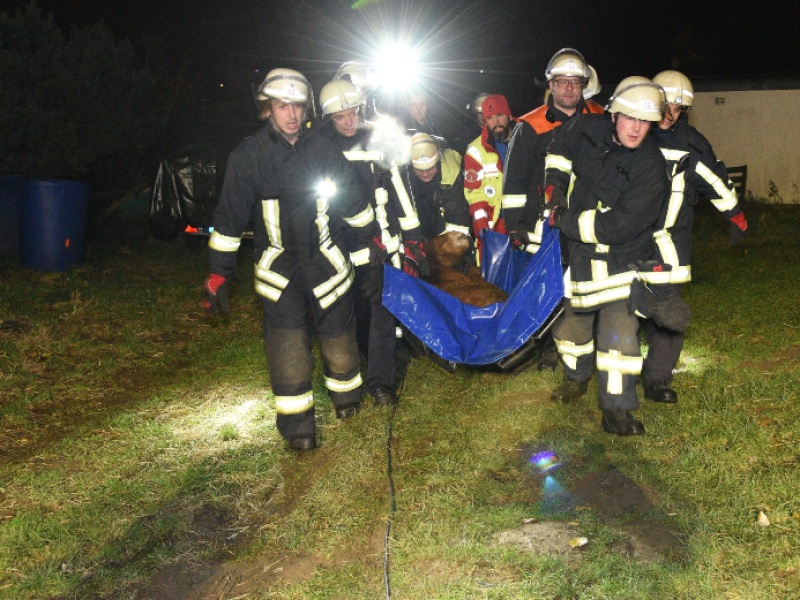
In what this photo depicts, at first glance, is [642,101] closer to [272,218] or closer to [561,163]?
[561,163]

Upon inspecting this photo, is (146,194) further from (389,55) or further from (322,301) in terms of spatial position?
(322,301)

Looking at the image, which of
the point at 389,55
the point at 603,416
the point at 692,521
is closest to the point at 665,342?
the point at 603,416

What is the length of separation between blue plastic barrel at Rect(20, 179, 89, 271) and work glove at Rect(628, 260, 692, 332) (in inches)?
306

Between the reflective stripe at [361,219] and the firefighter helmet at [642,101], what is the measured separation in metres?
1.63

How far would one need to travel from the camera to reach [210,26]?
1867 centimetres

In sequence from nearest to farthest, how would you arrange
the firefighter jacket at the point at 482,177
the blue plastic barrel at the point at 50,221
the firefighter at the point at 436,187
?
the firefighter at the point at 436,187, the firefighter jacket at the point at 482,177, the blue plastic barrel at the point at 50,221

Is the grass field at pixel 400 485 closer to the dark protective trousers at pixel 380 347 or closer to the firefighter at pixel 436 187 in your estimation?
the dark protective trousers at pixel 380 347

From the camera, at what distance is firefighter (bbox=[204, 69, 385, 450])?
14.6ft

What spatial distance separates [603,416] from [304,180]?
232 cm

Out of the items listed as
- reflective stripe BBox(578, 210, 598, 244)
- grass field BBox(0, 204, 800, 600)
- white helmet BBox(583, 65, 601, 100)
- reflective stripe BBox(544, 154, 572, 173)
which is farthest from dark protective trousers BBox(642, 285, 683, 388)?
white helmet BBox(583, 65, 601, 100)

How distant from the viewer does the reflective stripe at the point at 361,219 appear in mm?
4918

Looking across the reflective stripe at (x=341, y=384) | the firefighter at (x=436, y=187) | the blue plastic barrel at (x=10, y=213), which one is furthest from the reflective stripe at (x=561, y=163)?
the blue plastic barrel at (x=10, y=213)

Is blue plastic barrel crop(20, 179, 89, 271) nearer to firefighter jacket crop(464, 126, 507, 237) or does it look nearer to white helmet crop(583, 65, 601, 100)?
firefighter jacket crop(464, 126, 507, 237)

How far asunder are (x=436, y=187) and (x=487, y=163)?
460 mm
